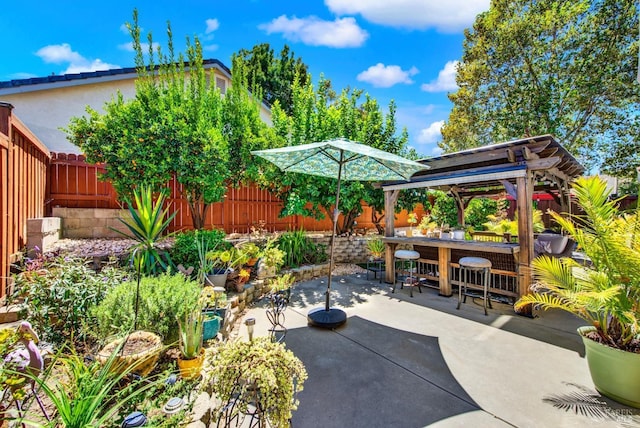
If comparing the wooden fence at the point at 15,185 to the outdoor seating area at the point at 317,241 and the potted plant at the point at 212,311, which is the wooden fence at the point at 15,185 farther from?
the potted plant at the point at 212,311

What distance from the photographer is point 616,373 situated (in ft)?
7.94

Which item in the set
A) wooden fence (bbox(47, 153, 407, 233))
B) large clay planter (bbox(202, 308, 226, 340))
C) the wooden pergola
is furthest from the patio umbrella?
wooden fence (bbox(47, 153, 407, 233))

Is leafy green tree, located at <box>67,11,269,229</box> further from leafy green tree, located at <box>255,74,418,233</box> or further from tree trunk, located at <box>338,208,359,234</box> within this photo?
tree trunk, located at <box>338,208,359,234</box>

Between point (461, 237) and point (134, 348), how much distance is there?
5.46m

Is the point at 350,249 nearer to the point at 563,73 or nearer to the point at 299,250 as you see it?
the point at 299,250

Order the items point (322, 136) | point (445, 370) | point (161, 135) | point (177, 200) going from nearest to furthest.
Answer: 1. point (445, 370)
2. point (161, 135)
3. point (322, 136)
4. point (177, 200)

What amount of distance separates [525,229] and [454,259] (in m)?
1.52

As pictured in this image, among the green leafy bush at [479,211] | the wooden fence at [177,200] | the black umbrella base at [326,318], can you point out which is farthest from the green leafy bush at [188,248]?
the green leafy bush at [479,211]

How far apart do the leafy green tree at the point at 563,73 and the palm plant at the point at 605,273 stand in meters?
10.3

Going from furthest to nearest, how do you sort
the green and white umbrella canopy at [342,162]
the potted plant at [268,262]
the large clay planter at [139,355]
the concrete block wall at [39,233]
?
1. the potted plant at [268,262]
2. the concrete block wall at [39,233]
3. the green and white umbrella canopy at [342,162]
4. the large clay planter at [139,355]

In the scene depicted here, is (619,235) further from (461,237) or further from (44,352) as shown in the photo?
(44,352)

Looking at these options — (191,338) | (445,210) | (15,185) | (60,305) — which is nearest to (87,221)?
(15,185)

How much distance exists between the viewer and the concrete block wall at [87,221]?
616 centimetres

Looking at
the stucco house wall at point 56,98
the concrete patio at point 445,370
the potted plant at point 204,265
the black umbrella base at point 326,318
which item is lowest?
the concrete patio at point 445,370
